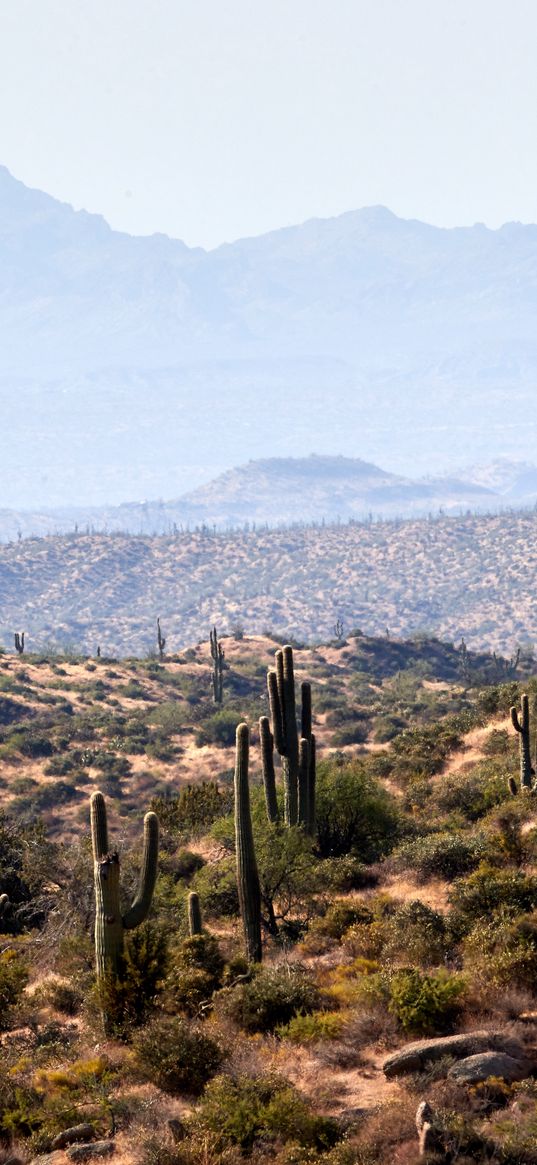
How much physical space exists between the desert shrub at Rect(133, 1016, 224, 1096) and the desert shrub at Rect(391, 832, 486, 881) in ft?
27.0

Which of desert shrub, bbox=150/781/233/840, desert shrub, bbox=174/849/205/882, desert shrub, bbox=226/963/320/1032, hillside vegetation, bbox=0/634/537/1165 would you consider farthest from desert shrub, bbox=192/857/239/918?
desert shrub, bbox=150/781/233/840

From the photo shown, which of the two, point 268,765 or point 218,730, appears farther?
point 218,730

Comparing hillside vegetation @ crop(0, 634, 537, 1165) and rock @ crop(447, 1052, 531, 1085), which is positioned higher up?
rock @ crop(447, 1052, 531, 1085)

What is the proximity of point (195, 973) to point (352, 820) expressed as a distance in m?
10.1

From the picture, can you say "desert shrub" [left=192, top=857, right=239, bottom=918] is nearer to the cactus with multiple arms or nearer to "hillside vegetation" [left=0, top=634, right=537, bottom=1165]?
"hillside vegetation" [left=0, top=634, right=537, bottom=1165]

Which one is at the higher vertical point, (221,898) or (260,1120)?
(260,1120)

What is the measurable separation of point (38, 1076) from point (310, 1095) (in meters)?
3.19

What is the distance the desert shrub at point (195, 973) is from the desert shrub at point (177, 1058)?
1.90 m

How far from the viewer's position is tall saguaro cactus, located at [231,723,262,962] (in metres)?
17.6

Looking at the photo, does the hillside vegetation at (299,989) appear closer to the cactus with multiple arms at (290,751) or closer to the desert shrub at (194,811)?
the desert shrub at (194,811)

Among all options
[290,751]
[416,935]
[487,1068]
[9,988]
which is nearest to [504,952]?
[416,935]

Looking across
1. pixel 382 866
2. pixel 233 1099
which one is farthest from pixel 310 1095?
pixel 382 866

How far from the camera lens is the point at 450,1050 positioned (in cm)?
1268

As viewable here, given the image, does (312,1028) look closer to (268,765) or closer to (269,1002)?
(269,1002)
